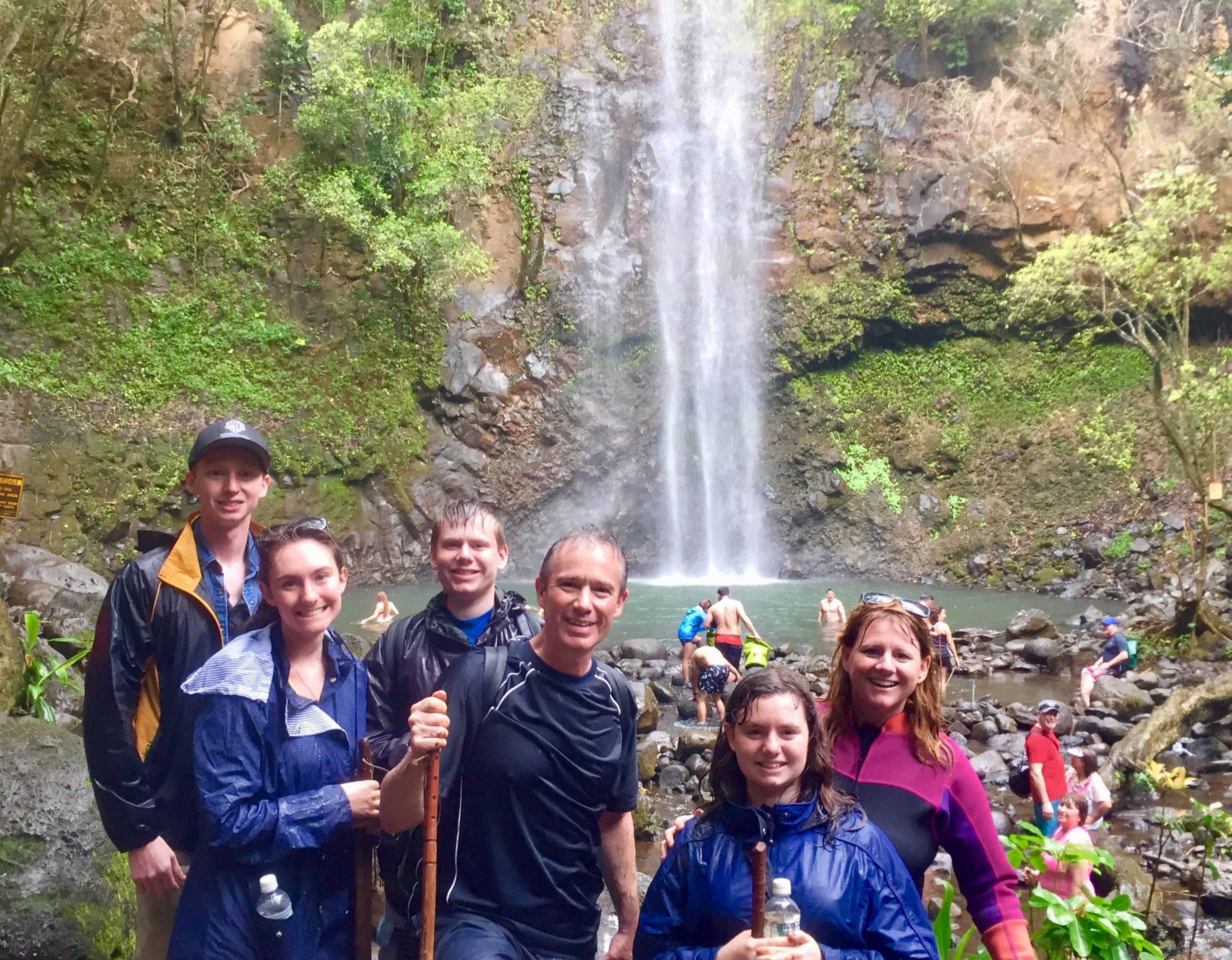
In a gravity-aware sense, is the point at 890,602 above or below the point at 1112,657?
above

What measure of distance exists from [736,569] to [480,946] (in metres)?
21.1

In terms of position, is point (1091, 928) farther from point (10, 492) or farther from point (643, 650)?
point (643, 650)

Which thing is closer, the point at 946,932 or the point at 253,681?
the point at 253,681

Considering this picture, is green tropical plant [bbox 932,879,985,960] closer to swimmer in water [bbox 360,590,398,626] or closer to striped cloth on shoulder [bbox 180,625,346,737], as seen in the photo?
striped cloth on shoulder [bbox 180,625,346,737]

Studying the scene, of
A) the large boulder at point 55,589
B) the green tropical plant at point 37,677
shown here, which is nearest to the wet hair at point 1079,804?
the green tropical plant at point 37,677

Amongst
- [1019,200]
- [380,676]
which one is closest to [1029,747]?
[380,676]

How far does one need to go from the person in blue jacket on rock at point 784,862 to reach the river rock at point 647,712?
7056mm

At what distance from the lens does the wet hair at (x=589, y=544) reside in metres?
2.41

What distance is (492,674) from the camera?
2365 millimetres

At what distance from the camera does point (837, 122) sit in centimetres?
2336

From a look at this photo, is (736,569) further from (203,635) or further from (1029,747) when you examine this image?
(203,635)

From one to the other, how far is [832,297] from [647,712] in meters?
16.0

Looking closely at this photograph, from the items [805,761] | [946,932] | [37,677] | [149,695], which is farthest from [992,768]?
[37,677]

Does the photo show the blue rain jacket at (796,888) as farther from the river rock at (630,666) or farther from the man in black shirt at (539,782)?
the river rock at (630,666)
